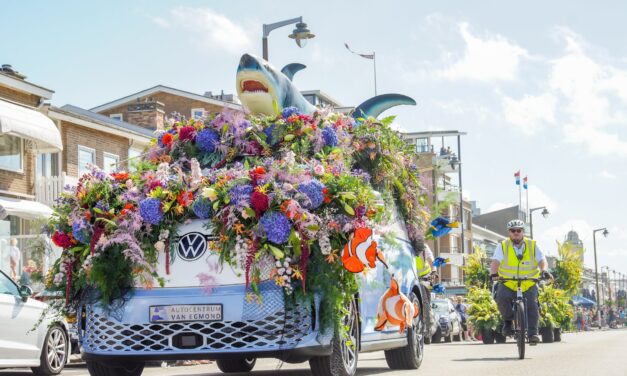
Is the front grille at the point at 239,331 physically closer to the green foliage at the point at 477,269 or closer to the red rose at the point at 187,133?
the red rose at the point at 187,133

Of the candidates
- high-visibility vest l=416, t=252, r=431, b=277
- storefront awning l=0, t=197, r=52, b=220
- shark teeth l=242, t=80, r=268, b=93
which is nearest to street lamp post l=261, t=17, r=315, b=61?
storefront awning l=0, t=197, r=52, b=220

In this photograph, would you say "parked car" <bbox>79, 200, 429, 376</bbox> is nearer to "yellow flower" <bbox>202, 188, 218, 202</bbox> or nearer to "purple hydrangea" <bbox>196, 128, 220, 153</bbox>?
"yellow flower" <bbox>202, 188, 218, 202</bbox>

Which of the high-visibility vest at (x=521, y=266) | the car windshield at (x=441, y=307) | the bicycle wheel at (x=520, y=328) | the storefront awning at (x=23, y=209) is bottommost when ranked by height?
the car windshield at (x=441, y=307)

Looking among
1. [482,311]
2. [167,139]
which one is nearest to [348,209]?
[167,139]

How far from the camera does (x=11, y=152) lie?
31250mm

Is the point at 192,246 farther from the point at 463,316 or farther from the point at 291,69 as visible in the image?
the point at 463,316

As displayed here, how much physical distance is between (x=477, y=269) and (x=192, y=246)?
20.2 m

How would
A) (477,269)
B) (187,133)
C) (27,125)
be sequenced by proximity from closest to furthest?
1. (187,133)
2. (27,125)
3. (477,269)

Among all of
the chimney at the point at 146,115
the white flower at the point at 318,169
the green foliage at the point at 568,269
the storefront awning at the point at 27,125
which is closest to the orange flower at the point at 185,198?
the white flower at the point at 318,169

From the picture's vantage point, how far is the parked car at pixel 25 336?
12812 millimetres

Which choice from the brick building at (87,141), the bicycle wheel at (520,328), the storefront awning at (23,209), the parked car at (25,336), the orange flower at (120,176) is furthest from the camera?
the brick building at (87,141)

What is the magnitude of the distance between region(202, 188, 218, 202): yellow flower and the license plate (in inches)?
33.2

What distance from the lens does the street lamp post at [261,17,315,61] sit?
73.1 ft

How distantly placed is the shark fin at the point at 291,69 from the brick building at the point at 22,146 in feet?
45.6
